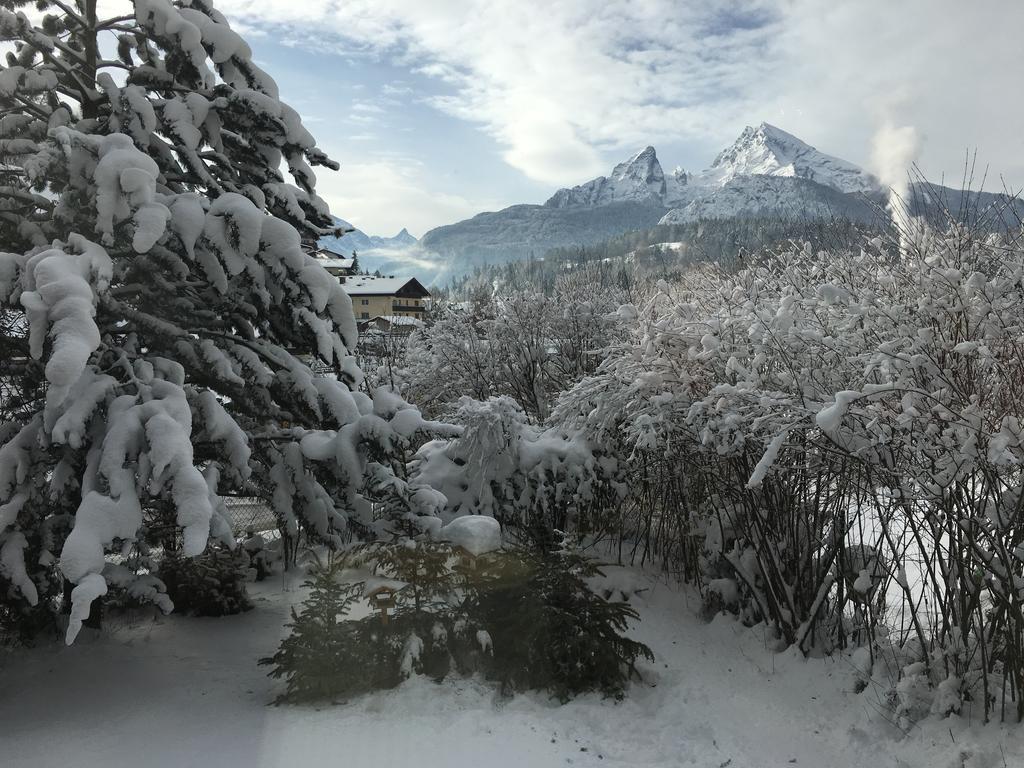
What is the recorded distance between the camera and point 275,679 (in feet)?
16.2

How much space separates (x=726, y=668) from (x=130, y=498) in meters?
4.71

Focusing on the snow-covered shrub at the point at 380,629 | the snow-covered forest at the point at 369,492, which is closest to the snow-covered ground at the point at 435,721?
the snow-covered forest at the point at 369,492

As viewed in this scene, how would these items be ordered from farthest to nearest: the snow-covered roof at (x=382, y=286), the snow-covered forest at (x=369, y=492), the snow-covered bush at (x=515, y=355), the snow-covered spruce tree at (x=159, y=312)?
the snow-covered roof at (x=382, y=286)
the snow-covered bush at (x=515, y=355)
the snow-covered forest at (x=369, y=492)
the snow-covered spruce tree at (x=159, y=312)

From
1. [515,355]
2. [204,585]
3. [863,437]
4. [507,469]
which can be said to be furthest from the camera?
[515,355]

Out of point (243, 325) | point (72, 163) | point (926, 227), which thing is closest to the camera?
point (72, 163)

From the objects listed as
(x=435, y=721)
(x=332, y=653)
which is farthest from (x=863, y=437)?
(x=332, y=653)

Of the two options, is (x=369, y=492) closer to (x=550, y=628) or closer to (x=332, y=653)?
(x=332, y=653)

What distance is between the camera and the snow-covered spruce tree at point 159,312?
136 inches

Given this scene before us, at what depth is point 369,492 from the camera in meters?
5.38

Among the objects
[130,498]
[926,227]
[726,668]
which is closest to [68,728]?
[130,498]

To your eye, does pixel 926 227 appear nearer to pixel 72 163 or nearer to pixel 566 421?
pixel 566 421

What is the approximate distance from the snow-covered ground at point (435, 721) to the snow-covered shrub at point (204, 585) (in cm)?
61

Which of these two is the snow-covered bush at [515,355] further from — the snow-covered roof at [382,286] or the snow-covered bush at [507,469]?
the snow-covered roof at [382,286]

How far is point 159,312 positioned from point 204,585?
2644 millimetres
